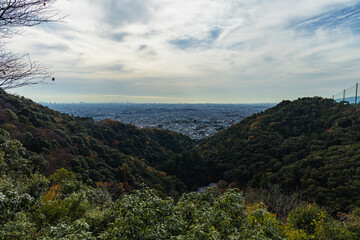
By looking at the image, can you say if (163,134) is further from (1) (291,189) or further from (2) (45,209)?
(2) (45,209)

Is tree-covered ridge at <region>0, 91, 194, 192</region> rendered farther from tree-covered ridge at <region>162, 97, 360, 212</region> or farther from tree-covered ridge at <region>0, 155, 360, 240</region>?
tree-covered ridge at <region>162, 97, 360, 212</region>

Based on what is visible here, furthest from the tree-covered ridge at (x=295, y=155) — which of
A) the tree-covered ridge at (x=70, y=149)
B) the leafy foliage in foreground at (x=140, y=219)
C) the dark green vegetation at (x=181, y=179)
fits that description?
the leafy foliage in foreground at (x=140, y=219)

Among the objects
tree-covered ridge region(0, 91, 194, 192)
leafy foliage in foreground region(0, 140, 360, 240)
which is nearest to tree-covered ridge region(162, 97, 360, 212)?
tree-covered ridge region(0, 91, 194, 192)

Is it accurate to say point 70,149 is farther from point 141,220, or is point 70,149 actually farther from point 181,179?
point 141,220

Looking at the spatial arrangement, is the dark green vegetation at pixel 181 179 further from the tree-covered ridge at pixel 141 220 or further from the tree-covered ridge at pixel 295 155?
the tree-covered ridge at pixel 295 155

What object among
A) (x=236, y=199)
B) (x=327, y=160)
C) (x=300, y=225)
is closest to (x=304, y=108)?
(x=327, y=160)
